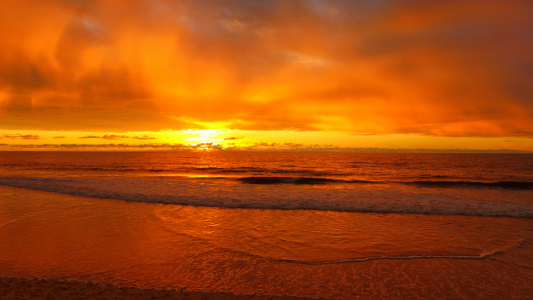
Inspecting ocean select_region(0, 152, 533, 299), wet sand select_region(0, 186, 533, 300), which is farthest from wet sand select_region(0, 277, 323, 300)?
ocean select_region(0, 152, 533, 299)

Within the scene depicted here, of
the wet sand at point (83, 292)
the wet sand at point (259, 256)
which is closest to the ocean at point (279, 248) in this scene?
the wet sand at point (259, 256)

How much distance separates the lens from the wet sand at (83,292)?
18.0ft

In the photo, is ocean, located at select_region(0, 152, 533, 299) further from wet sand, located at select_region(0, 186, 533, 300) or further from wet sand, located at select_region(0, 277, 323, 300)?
wet sand, located at select_region(0, 277, 323, 300)

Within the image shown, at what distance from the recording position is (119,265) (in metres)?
7.26

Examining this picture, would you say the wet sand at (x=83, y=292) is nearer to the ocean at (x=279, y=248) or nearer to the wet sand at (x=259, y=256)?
the wet sand at (x=259, y=256)

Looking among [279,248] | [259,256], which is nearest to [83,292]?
[259,256]

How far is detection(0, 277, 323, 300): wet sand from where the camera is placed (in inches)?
216

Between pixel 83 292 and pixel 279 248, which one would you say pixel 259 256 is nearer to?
pixel 279 248

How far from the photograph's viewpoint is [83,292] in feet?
18.7

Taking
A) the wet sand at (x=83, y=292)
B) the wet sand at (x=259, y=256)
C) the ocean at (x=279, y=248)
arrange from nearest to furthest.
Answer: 1. the wet sand at (x=83, y=292)
2. the wet sand at (x=259, y=256)
3. the ocean at (x=279, y=248)

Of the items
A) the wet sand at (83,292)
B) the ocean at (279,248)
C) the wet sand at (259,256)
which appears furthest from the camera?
the ocean at (279,248)

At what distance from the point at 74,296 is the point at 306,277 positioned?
4840mm

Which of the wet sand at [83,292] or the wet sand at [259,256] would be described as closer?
the wet sand at [83,292]

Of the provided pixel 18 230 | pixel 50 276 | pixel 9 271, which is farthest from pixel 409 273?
pixel 18 230
